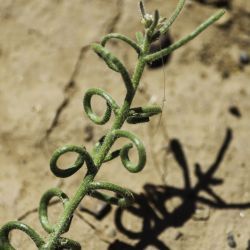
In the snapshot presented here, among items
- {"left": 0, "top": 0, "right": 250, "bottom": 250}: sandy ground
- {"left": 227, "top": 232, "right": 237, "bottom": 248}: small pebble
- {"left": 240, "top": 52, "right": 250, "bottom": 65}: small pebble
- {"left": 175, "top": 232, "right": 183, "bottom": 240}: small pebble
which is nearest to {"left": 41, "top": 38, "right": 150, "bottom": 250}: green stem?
{"left": 0, "top": 0, "right": 250, "bottom": 250}: sandy ground

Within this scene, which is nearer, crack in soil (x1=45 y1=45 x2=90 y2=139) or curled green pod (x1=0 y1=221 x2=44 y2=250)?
curled green pod (x1=0 y1=221 x2=44 y2=250)

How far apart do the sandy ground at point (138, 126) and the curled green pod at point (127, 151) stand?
70cm

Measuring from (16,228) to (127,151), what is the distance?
563 millimetres

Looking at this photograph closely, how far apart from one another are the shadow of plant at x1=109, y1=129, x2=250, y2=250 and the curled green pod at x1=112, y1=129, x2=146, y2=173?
2.31 feet

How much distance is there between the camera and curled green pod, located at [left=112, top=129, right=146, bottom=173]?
2119mm

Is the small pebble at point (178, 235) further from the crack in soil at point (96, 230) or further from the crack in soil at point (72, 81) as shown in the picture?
the crack in soil at point (72, 81)

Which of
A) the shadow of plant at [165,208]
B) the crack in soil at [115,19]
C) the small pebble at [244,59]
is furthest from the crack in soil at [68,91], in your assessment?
the small pebble at [244,59]

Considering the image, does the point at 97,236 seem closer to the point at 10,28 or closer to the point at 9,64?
the point at 9,64

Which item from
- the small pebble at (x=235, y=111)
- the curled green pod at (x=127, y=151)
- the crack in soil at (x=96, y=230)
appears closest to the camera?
the curled green pod at (x=127, y=151)

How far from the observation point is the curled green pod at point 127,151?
6.95 feet

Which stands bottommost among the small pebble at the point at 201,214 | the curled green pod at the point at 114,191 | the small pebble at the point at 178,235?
the small pebble at the point at 178,235

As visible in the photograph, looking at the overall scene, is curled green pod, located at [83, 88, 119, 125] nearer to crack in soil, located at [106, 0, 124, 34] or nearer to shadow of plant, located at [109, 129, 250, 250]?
shadow of plant, located at [109, 129, 250, 250]

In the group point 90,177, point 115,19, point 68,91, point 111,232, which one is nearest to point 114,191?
point 90,177

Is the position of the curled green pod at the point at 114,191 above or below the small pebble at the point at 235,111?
below
